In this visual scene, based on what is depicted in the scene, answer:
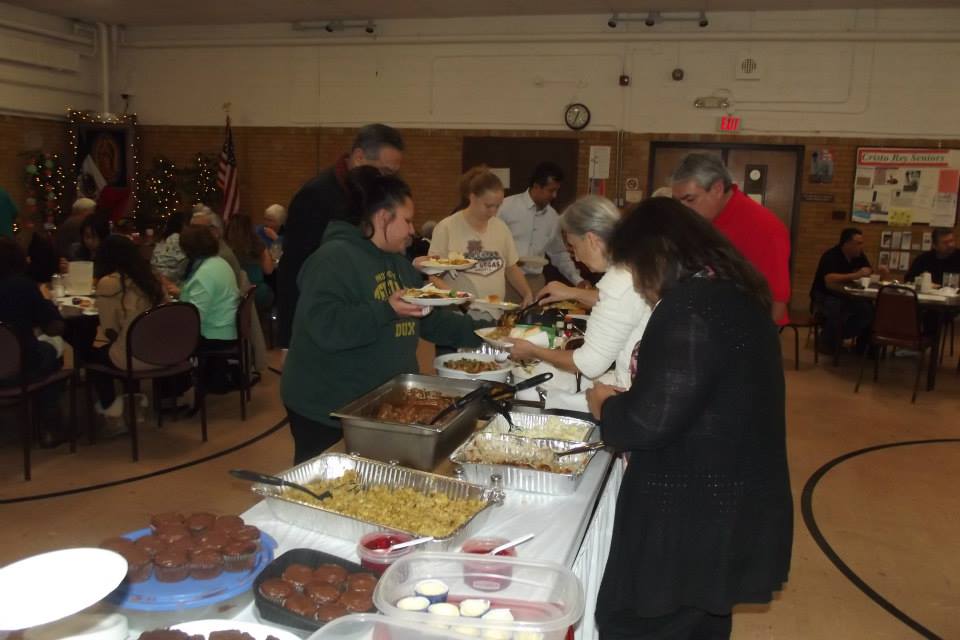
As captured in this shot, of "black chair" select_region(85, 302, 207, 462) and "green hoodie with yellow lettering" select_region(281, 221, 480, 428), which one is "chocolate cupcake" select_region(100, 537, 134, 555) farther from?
"black chair" select_region(85, 302, 207, 462)

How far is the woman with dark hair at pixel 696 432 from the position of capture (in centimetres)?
162

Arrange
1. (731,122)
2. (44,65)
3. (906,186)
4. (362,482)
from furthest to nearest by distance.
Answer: (44,65)
(731,122)
(906,186)
(362,482)

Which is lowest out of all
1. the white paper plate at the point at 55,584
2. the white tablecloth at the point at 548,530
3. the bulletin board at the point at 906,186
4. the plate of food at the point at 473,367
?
the white tablecloth at the point at 548,530

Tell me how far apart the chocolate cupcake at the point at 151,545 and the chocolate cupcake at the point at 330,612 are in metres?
0.35

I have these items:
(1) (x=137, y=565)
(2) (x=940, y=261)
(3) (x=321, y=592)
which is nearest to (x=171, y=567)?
(1) (x=137, y=565)

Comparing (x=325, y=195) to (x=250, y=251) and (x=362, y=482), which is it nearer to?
(x=362, y=482)

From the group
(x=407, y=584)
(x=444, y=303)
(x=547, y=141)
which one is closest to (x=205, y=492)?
(x=444, y=303)

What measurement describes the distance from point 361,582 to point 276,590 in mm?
149

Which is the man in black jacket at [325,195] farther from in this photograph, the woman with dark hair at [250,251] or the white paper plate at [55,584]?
the woman with dark hair at [250,251]

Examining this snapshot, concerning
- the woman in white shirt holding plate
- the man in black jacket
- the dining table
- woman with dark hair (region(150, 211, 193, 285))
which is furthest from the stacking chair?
woman with dark hair (region(150, 211, 193, 285))

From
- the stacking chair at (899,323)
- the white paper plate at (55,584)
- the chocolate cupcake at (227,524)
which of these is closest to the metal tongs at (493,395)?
the chocolate cupcake at (227,524)

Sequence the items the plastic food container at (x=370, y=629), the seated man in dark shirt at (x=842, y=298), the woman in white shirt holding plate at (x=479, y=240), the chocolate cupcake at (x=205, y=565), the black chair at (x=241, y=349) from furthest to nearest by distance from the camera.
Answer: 1. the seated man in dark shirt at (x=842, y=298)
2. the black chair at (x=241, y=349)
3. the woman in white shirt holding plate at (x=479, y=240)
4. the chocolate cupcake at (x=205, y=565)
5. the plastic food container at (x=370, y=629)

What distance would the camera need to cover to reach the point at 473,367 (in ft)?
9.90

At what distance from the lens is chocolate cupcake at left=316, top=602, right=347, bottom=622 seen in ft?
4.17
